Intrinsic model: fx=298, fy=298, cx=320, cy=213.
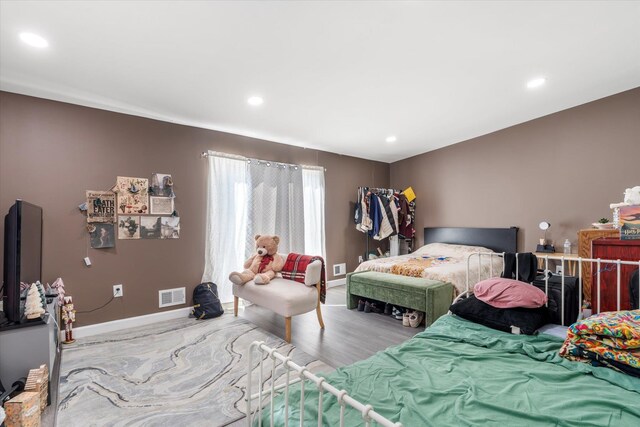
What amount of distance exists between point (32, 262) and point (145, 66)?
69.7 inches

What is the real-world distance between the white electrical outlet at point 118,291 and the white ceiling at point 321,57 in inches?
75.7

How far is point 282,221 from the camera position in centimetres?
451

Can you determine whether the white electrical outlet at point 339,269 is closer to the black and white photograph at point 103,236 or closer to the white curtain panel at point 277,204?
the white curtain panel at point 277,204

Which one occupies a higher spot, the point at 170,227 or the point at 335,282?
the point at 170,227

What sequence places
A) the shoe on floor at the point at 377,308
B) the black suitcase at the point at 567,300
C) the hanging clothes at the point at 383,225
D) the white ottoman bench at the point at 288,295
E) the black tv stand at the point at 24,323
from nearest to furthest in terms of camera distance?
the black tv stand at the point at 24,323 → the black suitcase at the point at 567,300 → the white ottoman bench at the point at 288,295 → the shoe on floor at the point at 377,308 → the hanging clothes at the point at 383,225

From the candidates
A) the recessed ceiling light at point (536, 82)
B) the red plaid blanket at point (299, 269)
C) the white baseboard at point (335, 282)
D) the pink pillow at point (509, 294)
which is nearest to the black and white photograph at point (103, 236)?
the red plaid blanket at point (299, 269)

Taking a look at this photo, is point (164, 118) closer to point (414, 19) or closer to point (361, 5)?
point (361, 5)

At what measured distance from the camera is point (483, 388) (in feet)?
3.98

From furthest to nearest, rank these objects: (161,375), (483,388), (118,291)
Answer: (118,291) < (161,375) < (483,388)

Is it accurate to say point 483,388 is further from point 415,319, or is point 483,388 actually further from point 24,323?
point 24,323

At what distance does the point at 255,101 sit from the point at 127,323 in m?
2.77

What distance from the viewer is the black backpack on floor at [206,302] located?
352cm

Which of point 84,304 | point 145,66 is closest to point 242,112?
point 145,66

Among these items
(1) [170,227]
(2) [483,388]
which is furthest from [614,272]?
(1) [170,227]
